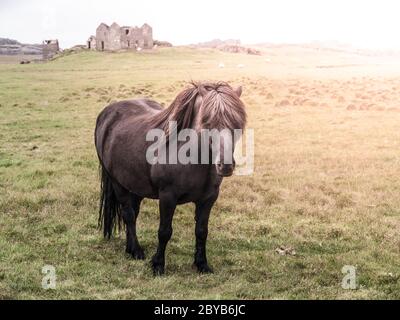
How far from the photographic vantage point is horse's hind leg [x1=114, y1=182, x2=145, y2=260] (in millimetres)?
7277

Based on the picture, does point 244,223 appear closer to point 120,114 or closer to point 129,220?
point 129,220

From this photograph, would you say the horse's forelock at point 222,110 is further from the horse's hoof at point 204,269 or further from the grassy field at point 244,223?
the horse's hoof at point 204,269

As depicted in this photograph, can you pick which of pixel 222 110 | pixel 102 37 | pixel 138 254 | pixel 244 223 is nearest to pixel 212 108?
pixel 222 110

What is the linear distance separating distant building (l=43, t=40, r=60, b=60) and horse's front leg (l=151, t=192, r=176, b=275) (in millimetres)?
85438

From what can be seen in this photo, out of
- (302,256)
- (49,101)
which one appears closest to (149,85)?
Result: (49,101)

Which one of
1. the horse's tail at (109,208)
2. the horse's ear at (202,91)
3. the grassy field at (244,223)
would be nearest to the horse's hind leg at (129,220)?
the grassy field at (244,223)

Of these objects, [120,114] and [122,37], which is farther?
[122,37]

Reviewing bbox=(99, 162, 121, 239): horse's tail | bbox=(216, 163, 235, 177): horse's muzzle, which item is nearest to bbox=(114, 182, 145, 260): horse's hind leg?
bbox=(99, 162, 121, 239): horse's tail

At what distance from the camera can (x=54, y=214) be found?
9109 mm

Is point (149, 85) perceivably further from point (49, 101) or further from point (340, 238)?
point (340, 238)

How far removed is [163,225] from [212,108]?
178 cm

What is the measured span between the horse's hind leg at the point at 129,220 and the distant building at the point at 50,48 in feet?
276

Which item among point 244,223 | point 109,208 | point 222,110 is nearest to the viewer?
point 222,110

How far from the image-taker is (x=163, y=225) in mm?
6344
